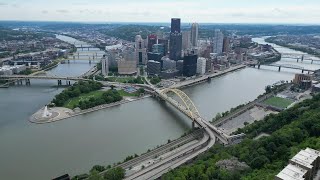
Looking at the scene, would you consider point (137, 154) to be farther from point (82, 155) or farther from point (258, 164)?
point (258, 164)

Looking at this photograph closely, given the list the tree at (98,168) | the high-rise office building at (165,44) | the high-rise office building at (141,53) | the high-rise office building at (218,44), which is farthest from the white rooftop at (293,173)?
the high-rise office building at (218,44)

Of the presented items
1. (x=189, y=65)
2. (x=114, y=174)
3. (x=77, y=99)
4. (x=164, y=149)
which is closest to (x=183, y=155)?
(x=164, y=149)

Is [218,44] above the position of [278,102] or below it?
above

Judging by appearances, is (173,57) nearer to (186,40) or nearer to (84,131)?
(186,40)

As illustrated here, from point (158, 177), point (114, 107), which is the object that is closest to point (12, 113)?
point (114, 107)

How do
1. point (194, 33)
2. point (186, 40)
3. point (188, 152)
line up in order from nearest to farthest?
point (188, 152)
point (186, 40)
point (194, 33)

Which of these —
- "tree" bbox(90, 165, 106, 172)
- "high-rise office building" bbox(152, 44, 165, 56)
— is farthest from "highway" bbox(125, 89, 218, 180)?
"high-rise office building" bbox(152, 44, 165, 56)
